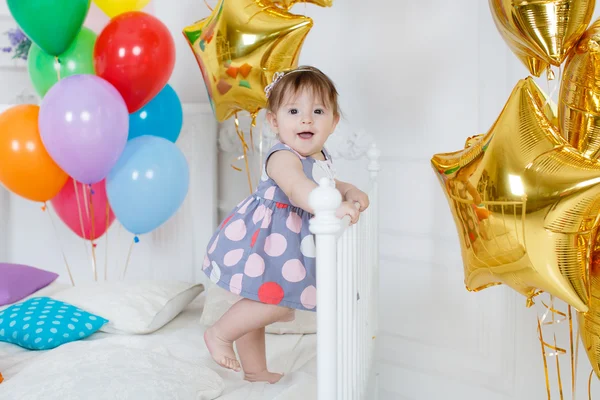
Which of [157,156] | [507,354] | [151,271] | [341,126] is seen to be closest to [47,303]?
[157,156]

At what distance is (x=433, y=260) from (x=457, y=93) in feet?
1.63

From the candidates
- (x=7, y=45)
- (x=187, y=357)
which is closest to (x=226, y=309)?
(x=187, y=357)

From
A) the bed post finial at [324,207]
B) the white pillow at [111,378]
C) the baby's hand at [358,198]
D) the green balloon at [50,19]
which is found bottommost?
the white pillow at [111,378]

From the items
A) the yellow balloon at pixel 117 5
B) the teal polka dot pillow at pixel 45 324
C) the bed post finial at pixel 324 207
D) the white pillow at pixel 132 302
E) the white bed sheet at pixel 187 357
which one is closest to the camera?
the bed post finial at pixel 324 207

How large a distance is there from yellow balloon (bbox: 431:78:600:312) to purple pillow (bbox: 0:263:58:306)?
145 cm

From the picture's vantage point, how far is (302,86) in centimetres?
141

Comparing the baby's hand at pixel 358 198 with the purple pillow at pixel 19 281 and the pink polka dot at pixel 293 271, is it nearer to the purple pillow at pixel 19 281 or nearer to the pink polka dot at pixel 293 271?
the pink polka dot at pixel 293 271

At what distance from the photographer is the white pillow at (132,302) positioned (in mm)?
1840

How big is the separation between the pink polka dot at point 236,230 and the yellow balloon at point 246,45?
0.51m

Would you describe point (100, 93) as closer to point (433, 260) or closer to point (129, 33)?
point (129, 33)

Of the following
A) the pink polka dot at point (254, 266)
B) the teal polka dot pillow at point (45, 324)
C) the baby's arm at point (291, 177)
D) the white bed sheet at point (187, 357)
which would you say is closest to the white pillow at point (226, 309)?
the white bed sheet at point (187, 357)

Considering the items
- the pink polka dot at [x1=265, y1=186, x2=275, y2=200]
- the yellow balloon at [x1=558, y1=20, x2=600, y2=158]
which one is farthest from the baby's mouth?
the yellow balloon at [x1=558, y1=20, x2=600, y2=158]

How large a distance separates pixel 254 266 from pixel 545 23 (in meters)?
0.73

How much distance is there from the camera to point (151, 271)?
2541 mm
